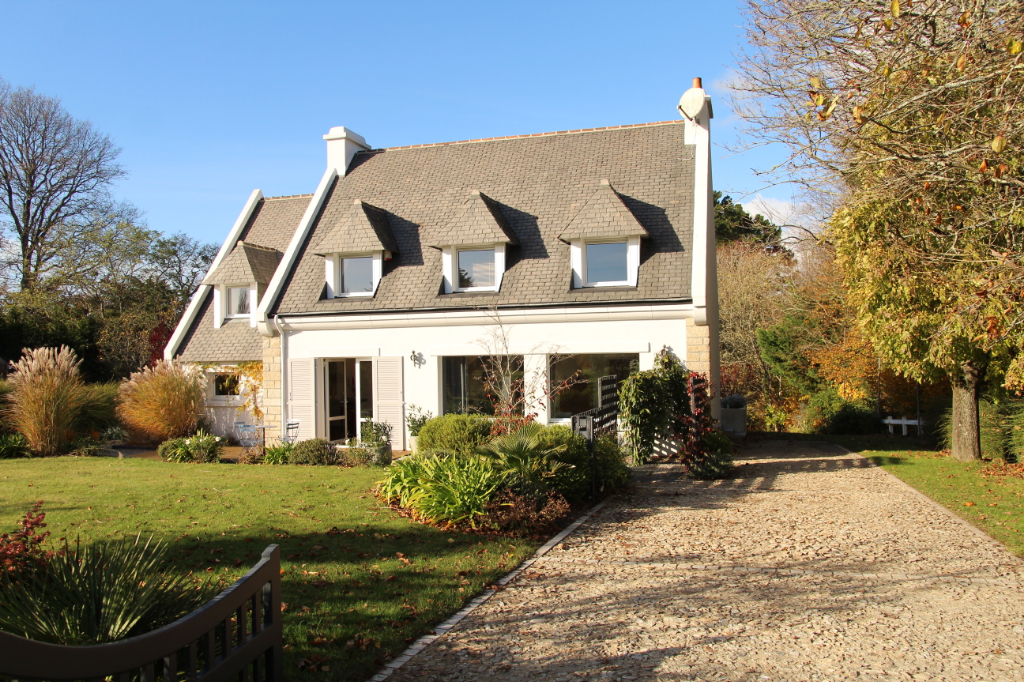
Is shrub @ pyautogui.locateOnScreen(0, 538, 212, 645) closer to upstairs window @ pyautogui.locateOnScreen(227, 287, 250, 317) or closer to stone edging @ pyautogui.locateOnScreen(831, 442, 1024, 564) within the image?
stone edging @ pyautogui.locateOnScreen(831, 442, 1024, 564)

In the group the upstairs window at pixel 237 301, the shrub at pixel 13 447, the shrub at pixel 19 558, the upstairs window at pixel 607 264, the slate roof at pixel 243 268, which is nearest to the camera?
the shrub at pixel 19 558

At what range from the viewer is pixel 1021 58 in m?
6.73

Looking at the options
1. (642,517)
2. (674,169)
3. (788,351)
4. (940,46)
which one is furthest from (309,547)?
(788,351)

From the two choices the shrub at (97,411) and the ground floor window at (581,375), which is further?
the shrub at (97,411)

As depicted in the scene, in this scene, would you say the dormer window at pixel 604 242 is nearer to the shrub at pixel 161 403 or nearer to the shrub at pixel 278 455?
the shrub at pixel 278 455

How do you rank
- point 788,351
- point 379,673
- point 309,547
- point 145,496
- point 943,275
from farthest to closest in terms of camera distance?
1. point 788,351
2. point 943,275
3. point 145,496
4. point 309,547
5. point 379,673

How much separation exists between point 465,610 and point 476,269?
A: 1212 cm

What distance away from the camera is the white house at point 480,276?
15828mm

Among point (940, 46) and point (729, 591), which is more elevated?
point (940, 46)

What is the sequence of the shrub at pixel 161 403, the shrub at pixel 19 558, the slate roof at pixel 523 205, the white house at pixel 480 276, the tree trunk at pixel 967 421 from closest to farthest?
the shrub at pixel 19 558 < the tree trunk at pixel 967 421 < the white house at pixel 480 276 < the slate roof at pixel 523 205 < the shrub at pixel 161 403

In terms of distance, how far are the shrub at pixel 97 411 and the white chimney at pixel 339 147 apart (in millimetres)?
8813

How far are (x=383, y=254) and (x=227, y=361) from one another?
606cm

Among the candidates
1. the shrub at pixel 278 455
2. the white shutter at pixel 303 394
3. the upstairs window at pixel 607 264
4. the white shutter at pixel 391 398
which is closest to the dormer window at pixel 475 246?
the upstairs window at pixel 607 264

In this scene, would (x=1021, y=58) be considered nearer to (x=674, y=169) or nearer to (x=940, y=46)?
(x=940, y=46)
